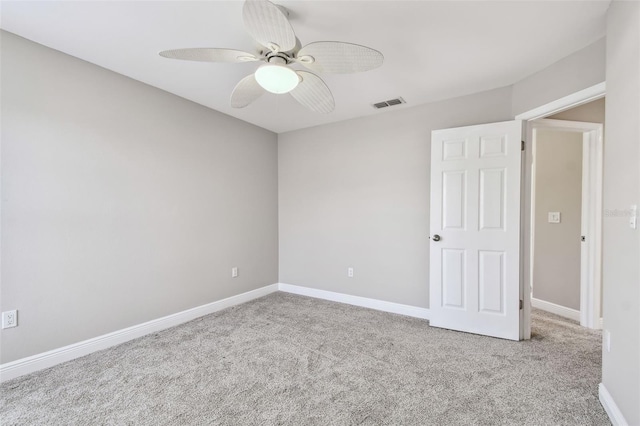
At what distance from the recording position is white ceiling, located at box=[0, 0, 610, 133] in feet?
5.40

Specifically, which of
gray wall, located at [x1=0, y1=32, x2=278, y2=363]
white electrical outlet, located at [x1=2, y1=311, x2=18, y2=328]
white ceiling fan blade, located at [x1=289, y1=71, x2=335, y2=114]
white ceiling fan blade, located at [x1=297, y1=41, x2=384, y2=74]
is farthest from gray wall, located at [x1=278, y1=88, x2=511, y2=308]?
white electrical outlet, located at [x1=2, y1=311, x2=18, y2=328]

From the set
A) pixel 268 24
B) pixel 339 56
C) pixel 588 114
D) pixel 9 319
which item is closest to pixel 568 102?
pixel 588 114

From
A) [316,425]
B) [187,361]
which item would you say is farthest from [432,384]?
[187,361]

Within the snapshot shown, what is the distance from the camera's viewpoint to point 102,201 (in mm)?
2369

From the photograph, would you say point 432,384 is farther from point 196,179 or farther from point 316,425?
point 196,179

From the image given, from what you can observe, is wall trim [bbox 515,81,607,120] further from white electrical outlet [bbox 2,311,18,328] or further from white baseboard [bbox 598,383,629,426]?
white electrical outlet [bbox 2,311,18,328]

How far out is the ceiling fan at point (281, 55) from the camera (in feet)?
4.21

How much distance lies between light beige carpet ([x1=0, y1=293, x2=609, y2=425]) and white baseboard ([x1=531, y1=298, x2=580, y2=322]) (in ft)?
1.10

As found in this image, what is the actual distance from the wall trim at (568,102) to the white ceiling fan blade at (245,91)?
7.46 feet

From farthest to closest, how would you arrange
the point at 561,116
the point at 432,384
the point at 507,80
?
the point at 561,116, the point at 507,80, the point at 432,384

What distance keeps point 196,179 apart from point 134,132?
2.39 feet

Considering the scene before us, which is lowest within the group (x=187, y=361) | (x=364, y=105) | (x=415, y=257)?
(x=187, y=361)

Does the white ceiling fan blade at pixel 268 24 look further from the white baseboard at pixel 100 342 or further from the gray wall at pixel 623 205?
the white baseboard at pixel 100 342

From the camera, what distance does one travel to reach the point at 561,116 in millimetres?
2814
